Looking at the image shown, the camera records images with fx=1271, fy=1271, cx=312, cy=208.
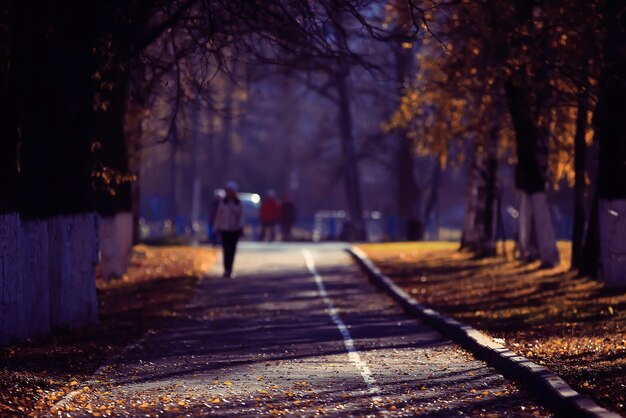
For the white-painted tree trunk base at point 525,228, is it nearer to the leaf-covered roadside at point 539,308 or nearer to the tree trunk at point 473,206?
the leaf-covered roadside at point 539,308

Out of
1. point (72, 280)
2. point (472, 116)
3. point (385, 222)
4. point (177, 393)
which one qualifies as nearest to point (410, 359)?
point (177, 393)

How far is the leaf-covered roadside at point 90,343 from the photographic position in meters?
11.0

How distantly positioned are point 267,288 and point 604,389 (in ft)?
49.8

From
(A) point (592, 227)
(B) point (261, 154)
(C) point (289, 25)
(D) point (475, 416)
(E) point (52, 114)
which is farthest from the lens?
(B) point (261, 154)

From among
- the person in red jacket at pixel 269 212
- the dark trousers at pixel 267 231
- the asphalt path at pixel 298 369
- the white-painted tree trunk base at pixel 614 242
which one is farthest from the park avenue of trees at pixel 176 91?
the dark trousers at pixel 267 231

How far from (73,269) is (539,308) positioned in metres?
6.93

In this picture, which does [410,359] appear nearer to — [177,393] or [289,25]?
[177,393]

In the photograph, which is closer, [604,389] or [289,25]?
[604,389]

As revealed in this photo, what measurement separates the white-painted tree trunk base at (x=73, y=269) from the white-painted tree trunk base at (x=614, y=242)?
813 cm

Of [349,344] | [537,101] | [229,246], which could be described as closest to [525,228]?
[229,246]

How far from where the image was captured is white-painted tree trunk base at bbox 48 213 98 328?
1617 cm

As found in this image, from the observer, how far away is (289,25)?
1759 centimetres

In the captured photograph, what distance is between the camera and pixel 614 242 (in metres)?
20.0

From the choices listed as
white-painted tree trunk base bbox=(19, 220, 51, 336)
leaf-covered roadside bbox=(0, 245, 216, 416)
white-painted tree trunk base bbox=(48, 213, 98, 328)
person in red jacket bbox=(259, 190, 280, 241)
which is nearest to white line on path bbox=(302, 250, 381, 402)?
leaf-covered roadside bbox=(0, 245, 216, 416)
